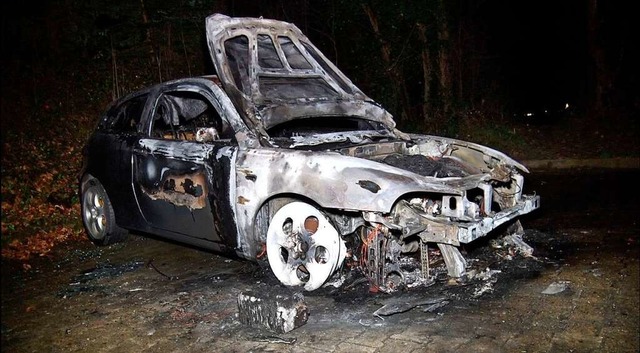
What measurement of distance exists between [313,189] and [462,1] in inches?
484

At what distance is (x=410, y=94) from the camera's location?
15.1m

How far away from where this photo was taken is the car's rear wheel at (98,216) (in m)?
6.14

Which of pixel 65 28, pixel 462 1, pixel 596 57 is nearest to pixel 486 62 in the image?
pixel 462 1

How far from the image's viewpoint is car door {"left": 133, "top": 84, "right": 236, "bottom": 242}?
4.66 m

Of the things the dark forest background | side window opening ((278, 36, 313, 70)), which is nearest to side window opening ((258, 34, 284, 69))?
side window opening ((278, 36, 313, 70))

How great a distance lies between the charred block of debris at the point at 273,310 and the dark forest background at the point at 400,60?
7.82 metres

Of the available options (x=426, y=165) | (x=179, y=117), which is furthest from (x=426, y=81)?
(x=426, y=165)

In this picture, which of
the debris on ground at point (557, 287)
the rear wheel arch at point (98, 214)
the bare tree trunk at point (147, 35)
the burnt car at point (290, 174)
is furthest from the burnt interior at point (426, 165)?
the bare tree trunk at point (147, 35)

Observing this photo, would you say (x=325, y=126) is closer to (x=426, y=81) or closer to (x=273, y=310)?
(x=273, y=310)

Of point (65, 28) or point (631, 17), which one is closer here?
point (65, 28)

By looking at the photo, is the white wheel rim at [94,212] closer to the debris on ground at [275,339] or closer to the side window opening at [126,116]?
the side window opening at [126,116]

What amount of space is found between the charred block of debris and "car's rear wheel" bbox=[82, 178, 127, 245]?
9.20ft

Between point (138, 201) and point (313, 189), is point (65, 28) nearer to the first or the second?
point (138, 201)

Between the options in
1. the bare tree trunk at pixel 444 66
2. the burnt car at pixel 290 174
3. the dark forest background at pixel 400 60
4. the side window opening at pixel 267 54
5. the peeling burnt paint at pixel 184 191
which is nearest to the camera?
the burnt car at pixel 290 174
